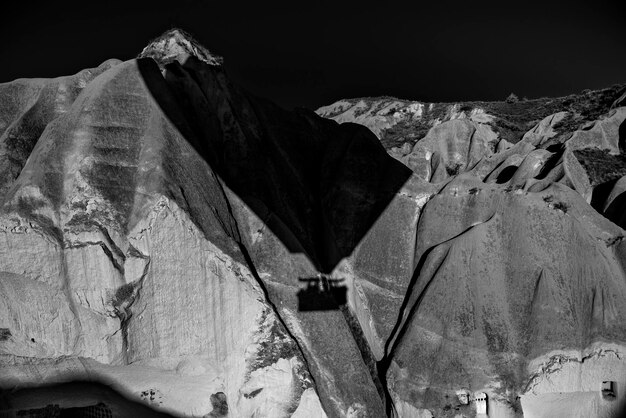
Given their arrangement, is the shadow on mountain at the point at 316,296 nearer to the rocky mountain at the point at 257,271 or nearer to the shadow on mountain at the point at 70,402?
the rocky mountain at the point at 257,271

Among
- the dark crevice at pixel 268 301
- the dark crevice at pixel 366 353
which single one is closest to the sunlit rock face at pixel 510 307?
the dark crevice at pixel 366 353

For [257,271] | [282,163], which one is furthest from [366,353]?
[282,163]

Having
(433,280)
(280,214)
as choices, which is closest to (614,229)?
(433,280)

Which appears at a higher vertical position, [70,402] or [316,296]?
[316,296]

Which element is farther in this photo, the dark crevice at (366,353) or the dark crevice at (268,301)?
the dark crevice at (366,353)

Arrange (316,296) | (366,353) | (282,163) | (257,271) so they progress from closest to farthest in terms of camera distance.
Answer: (257,271) → (316,296) → (366,353) → (282,163)

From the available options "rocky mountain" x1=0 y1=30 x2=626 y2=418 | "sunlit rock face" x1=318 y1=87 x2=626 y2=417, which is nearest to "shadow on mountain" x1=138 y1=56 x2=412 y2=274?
"rocky mountain" x1=0 y1=30 x2=626 y2=418

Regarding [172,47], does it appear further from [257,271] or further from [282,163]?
[257,271]

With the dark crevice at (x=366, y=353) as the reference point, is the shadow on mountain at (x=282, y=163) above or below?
above
